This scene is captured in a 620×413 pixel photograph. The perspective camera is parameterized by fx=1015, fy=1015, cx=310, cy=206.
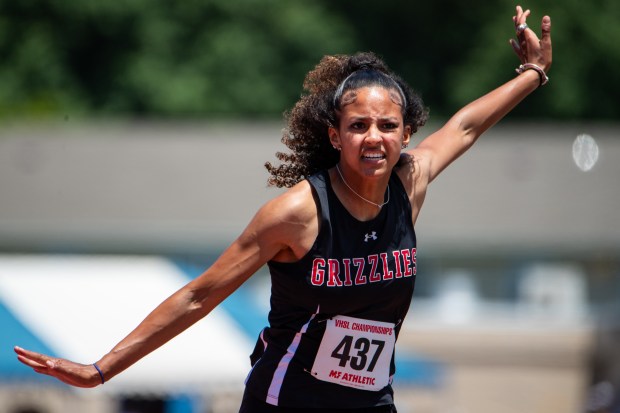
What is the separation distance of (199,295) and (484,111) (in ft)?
4.88

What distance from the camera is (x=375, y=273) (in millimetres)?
3654

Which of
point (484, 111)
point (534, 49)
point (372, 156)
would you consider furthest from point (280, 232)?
point (534, 49)

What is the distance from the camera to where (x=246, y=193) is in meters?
25.5

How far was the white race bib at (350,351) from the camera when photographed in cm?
367

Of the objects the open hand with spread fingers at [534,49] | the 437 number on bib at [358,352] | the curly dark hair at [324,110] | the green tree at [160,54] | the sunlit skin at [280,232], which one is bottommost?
the 437 number on bib at [358,352]

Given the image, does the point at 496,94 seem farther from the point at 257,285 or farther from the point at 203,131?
the point at 203,131

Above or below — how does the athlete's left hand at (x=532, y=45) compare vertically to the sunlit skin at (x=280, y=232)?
above

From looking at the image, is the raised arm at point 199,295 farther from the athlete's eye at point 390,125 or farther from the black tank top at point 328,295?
the athlete's eye at point 390,125

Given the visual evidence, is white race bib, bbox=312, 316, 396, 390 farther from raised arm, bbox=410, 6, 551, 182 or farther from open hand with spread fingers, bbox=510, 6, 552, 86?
open hand with spread fingers, bbox=510, 6, 552, 86

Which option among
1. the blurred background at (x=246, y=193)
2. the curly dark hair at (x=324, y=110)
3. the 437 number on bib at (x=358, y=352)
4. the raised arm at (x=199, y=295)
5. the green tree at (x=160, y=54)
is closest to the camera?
the raised arm at (x=199, y=295)

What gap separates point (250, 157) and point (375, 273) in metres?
22.3

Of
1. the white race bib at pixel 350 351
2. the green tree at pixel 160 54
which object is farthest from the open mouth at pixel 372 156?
the green tree at pixel 160 54

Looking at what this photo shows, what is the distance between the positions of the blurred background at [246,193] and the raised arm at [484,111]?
1733 mm

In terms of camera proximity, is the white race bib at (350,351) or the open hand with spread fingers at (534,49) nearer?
the white race bib at (350,351)
